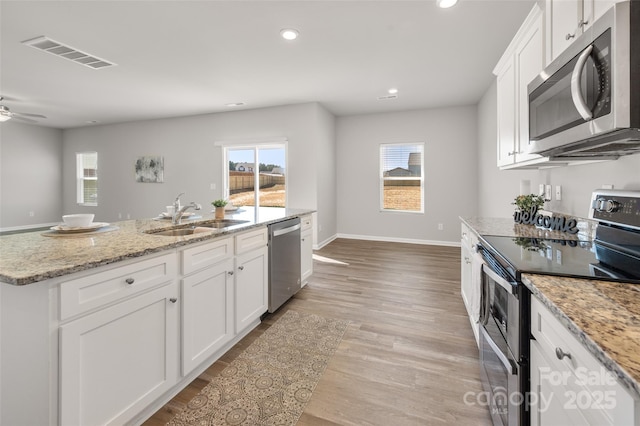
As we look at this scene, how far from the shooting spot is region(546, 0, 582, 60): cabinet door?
1289 millimetres

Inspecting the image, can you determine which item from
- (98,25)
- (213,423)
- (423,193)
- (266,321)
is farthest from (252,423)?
(423,193)

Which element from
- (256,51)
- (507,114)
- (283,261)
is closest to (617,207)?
(507,114)

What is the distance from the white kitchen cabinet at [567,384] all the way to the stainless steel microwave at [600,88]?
26.4 inches

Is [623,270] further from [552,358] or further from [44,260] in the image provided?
[44,260]

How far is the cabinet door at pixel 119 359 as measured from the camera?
1083 mm

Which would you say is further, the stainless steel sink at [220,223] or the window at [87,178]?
the window at [87,178]

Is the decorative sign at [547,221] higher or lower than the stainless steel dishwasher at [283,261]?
higher

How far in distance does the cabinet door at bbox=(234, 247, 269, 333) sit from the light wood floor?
191 millimetres

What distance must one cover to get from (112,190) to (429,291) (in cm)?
803

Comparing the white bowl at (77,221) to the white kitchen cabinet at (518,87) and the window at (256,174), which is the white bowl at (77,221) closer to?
the white kitchen cabinet at (518,87)

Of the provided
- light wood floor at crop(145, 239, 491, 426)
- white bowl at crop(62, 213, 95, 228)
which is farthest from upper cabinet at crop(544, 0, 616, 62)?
white bowl at crop(62, 213, 95, 228)

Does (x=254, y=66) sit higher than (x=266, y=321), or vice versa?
(x=254, y=66)

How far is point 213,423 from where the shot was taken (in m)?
1.43

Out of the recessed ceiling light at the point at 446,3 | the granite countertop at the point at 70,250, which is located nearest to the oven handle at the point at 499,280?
the granite countertop at the point at 70,250
